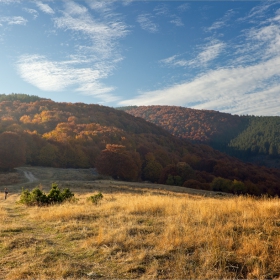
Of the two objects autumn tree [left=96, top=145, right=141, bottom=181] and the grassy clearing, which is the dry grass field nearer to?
the grassy clearing

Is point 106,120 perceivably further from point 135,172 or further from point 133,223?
point 133,223

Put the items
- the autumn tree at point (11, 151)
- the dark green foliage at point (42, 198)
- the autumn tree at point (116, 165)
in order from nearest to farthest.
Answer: the dark green foliage at point (42, 198), the autumn tree at point (11, 151), the autumn tree at point (116, 165)

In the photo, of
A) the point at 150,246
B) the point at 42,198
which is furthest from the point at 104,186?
the point at 150,246

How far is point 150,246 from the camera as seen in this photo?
6.60 m

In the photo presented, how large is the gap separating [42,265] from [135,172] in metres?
66.6

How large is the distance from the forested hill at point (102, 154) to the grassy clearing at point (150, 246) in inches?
2274

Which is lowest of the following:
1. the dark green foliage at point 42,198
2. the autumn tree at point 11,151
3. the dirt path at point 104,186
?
the dirt path at point 104,186

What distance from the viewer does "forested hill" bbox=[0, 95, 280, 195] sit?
69.7 m

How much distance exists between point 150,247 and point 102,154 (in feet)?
217

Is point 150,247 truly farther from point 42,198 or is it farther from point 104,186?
point 104,186

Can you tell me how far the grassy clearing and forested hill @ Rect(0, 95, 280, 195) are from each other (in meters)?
57.8

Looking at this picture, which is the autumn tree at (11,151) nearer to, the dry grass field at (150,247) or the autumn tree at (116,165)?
the autumn tree at (116,165)

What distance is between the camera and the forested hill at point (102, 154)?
69.7 m

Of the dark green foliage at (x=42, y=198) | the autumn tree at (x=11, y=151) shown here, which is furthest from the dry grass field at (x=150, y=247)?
the autumn tree at (x=11, y=151)
